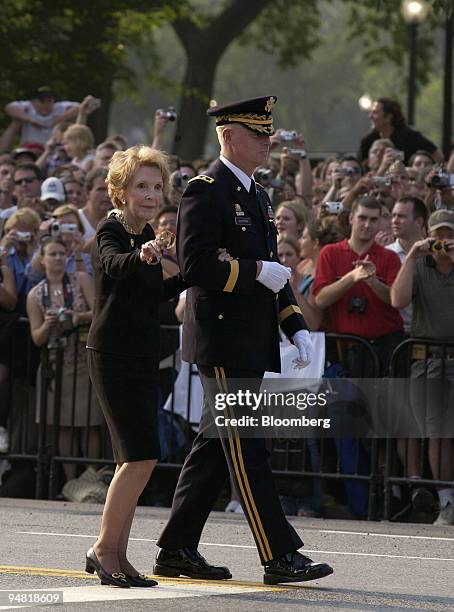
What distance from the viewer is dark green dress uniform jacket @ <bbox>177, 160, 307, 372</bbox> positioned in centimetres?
786

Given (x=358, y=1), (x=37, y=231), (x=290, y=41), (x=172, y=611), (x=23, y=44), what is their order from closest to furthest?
(x=172, y=611)
(x=37, y=231)
(x=23, y=44)
(x=358, y=1)
(x=290, y=41)

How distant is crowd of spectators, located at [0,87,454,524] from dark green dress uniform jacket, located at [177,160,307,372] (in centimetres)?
378

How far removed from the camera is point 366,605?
24.4ft

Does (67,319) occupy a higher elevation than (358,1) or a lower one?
lower

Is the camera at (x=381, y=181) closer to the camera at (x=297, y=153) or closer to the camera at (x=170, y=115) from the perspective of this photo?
the camera at (x=297, y=153)

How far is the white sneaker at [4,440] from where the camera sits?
1297 cm

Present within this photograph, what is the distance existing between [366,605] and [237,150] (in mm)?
2255

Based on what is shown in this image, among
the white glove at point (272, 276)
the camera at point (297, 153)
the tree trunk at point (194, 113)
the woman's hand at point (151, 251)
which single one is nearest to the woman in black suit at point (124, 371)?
the woman's hand at point (151, 251)

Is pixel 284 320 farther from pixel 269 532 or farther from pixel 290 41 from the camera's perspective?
pixel 290 41

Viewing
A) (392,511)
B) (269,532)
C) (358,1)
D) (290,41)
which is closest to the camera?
(269,532)

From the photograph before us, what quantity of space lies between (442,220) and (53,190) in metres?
4.45

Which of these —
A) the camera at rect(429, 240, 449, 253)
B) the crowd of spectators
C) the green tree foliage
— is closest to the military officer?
the camera at rect(429, 240, 449, 253)

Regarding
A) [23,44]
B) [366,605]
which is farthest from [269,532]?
[23,44]

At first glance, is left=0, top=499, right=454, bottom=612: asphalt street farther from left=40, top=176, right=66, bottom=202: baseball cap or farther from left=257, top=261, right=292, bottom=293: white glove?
left=40, top=176, right=66, bottom=202: baseball cap
